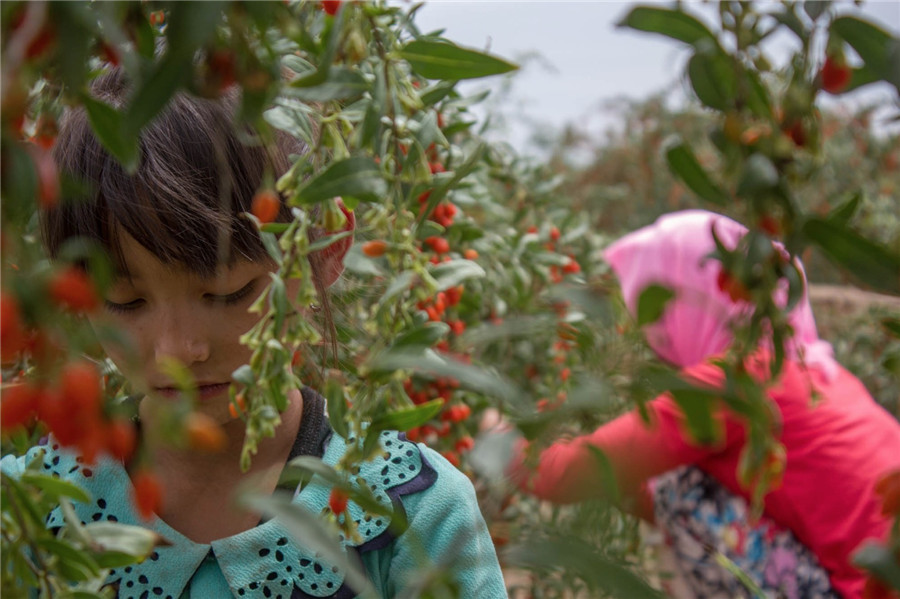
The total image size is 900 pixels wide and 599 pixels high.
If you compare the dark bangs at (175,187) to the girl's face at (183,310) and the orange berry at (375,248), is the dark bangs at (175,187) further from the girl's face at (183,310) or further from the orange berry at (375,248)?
the orange berry at (375,248)

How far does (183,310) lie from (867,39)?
0.59 m

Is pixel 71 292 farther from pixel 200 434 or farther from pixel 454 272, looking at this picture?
pixel 454 272

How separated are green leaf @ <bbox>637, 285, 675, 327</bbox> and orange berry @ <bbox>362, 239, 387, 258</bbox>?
0.94 ft

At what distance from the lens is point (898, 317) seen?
438mm

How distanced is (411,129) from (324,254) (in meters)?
0.20

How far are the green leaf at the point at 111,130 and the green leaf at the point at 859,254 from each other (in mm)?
303

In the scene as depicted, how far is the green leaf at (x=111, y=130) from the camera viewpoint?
1.46 feet

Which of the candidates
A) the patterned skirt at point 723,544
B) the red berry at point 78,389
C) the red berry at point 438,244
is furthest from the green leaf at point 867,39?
the patterned skirt at point 723,544

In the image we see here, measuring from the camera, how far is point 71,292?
38 cm

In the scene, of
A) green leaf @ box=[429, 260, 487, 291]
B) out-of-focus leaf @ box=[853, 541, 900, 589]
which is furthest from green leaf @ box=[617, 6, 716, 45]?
green leaf @ box=[429, 260, 487, 291]

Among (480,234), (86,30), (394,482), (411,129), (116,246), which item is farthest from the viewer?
(480,234)

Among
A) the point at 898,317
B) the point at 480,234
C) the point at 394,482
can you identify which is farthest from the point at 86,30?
the point at 480,234

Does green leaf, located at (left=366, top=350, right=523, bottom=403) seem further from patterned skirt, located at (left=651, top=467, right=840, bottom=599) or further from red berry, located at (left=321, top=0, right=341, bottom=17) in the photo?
patterned skirt, located at (left=651, top=467, right=840, bottom=599)

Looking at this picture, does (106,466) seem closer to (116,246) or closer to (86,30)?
(116,246)
